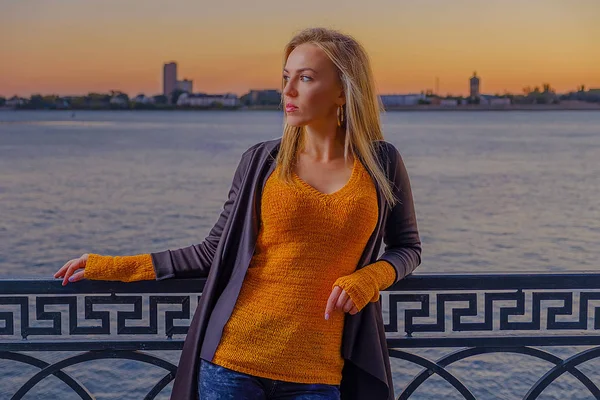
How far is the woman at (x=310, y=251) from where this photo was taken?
2273 mm

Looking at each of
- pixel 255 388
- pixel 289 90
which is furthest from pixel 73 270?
pixel 289 90

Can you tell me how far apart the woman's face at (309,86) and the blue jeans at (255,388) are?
70 cm

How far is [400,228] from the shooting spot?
248cm

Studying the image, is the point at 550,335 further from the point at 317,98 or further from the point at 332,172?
the point at 317,98

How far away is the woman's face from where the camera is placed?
93.4 inches

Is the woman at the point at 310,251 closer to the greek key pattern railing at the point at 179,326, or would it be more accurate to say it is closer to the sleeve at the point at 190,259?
the sleeve at the point at 190,259

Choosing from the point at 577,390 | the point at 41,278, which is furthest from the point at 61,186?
the point at 41,278

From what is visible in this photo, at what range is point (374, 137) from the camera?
2.48m

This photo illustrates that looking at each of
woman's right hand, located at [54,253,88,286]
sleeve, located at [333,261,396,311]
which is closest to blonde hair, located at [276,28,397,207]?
sleeve, located at [333,261,396,311]

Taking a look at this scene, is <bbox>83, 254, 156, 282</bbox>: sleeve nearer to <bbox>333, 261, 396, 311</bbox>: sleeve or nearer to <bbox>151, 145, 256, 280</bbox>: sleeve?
<bbox>151, 145, 256, 280</bbox>: sleeve

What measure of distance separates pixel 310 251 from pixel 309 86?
450 mm

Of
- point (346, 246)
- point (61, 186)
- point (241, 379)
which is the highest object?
point (346, 246)

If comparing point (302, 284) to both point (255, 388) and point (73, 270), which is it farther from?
point (73, 270)

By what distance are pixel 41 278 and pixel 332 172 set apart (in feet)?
3.15
